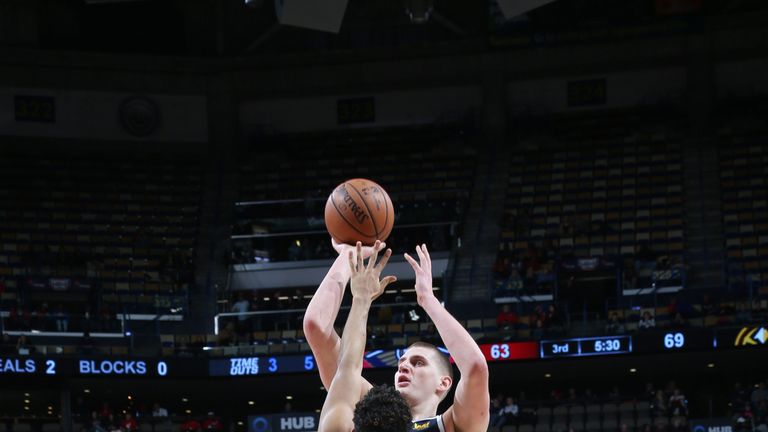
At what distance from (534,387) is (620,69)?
9.46 metres

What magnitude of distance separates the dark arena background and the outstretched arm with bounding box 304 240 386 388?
55.6ft

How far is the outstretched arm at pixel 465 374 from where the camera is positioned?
5.23 m

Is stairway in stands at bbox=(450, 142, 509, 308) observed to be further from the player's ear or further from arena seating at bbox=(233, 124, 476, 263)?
the player's ear

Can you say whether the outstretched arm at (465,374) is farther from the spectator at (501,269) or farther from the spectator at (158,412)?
the spectator at (501,269)

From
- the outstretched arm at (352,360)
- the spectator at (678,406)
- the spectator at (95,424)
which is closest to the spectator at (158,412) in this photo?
the spectator at (95,424)

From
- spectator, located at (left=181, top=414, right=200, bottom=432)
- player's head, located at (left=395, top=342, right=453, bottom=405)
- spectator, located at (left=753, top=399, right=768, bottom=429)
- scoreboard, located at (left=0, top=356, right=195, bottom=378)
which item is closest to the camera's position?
player's head, located at (left=395, top=342, right=453, bottom=405)

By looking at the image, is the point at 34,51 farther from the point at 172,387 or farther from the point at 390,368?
the point at 390,368

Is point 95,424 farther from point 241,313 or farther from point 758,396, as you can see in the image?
point 758,396

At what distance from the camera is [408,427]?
4.27m

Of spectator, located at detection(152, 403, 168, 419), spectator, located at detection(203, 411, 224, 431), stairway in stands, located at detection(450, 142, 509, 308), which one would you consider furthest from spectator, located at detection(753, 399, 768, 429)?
spectator, located at detection(152, 403, 168, 419)

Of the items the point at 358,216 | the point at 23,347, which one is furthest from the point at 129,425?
the point at 358,216

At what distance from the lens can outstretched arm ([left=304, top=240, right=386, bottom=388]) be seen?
207 inches

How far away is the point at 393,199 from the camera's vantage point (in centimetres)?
2919

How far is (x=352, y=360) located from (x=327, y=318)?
0.43 m
